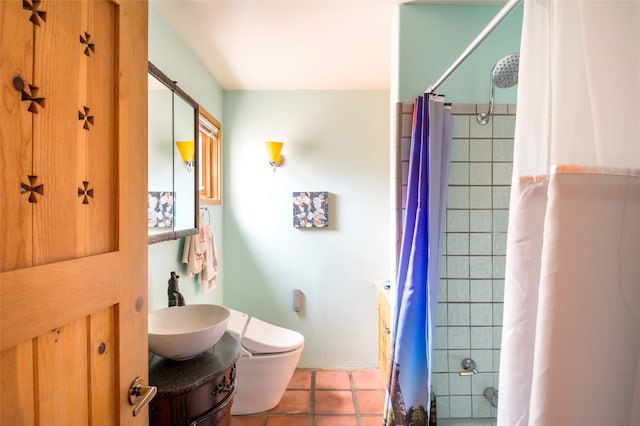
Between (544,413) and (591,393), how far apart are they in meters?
0.08

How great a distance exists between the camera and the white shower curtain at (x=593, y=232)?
0.50m

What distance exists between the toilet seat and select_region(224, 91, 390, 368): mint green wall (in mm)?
412

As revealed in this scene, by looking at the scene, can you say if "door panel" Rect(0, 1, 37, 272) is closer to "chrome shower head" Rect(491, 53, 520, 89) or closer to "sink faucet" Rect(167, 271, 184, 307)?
"sink faucet" Rect(167, 271, 184, 307)

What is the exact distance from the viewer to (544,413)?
505mm

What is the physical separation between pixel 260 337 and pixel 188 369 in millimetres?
945

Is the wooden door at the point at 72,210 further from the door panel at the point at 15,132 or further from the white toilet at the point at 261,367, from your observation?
the white toilet at the point at 261,367

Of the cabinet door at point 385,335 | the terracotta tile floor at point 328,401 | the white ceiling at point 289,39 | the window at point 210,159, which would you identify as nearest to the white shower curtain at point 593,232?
the white ceiling at point 289,39

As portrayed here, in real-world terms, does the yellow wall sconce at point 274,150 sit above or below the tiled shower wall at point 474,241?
above

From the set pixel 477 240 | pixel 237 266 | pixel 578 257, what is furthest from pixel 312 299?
pixel 578 257

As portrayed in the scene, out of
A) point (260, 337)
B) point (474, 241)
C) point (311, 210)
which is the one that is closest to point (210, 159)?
point (311, 210)

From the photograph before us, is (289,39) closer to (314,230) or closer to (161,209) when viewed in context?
(161,209)

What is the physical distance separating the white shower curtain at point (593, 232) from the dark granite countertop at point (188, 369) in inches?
40.6

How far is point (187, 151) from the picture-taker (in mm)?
1859

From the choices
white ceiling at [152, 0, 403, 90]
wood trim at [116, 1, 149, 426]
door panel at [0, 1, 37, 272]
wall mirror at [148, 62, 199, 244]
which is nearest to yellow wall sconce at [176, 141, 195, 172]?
wall mirror at [148, 62, 199, 244]
